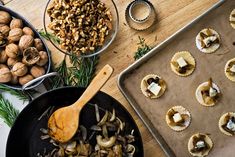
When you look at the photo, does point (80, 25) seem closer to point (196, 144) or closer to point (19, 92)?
point (19, 92)

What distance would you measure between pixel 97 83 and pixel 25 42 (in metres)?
0.36

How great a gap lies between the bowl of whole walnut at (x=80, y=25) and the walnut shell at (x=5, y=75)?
0.71 feet

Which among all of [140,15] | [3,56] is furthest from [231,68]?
[3,56]

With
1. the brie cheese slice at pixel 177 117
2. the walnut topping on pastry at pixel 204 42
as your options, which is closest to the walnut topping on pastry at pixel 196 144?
the brie cheese slice at pixel 177 117

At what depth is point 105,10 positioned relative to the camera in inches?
87.0

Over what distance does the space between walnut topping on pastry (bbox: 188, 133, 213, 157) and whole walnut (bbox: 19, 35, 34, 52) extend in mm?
761

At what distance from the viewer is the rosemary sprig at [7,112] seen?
2211mm

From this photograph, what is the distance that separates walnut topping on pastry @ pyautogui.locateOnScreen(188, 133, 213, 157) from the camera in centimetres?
223

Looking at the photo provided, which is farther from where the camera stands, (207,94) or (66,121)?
(207,94)

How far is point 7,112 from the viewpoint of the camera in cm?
221

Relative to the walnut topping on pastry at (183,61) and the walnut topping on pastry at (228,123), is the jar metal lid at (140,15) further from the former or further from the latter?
the walnut topping on pastry at (228,123)

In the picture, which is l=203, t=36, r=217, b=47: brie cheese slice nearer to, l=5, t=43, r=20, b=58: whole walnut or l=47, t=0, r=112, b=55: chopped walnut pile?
l=47, t=0, r=112, b=55: chopped walnut pile

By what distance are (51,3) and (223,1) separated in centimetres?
71

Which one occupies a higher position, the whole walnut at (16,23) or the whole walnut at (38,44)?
the whole walnut at (16,23)
